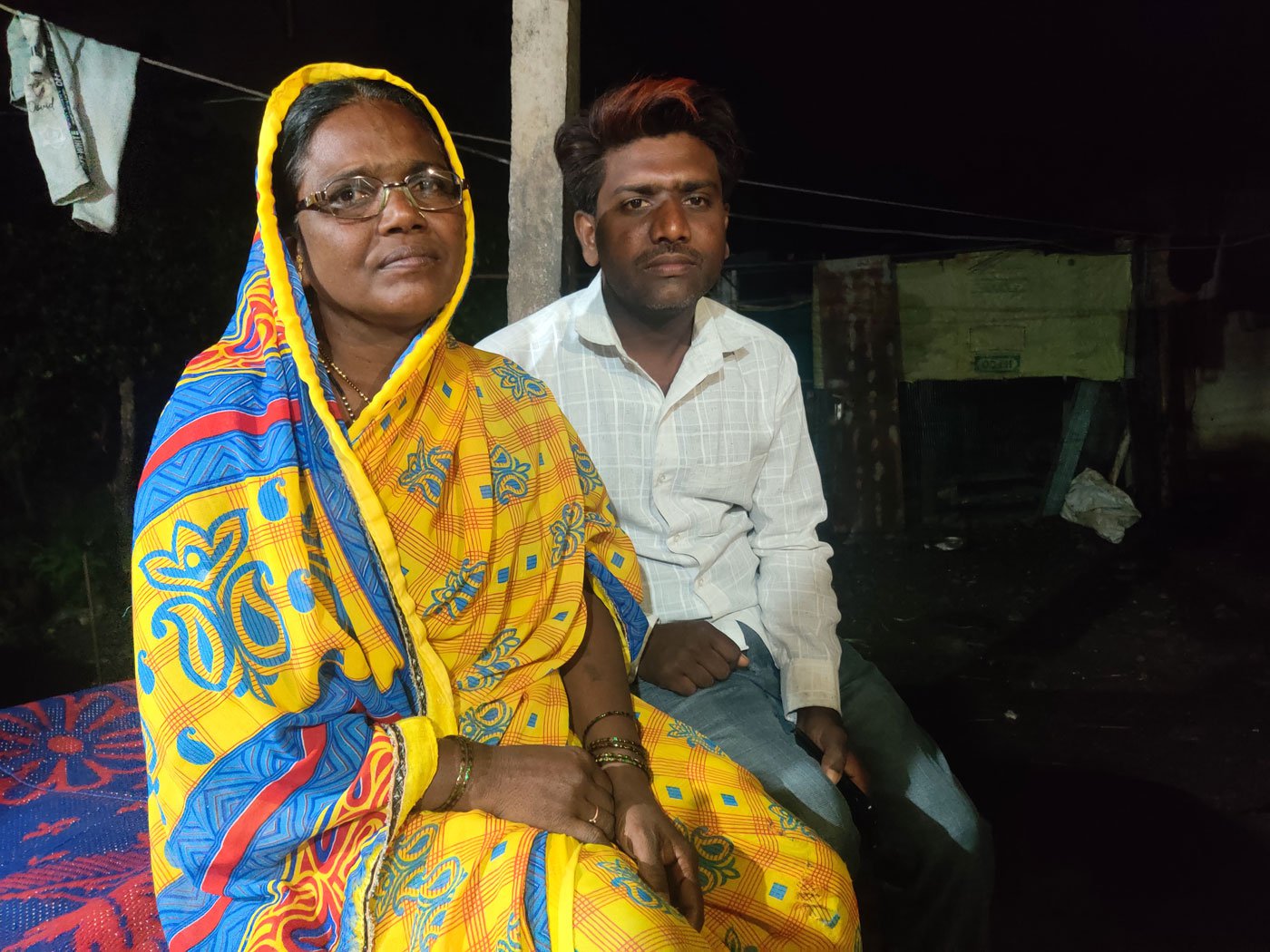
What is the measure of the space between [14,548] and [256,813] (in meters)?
5.17

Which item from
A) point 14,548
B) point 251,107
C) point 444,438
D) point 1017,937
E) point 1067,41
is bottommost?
point 1017,937

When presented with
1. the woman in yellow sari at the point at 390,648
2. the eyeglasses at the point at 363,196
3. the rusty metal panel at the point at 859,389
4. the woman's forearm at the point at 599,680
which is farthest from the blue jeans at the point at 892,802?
the rusty metal panel at the point at 859,389

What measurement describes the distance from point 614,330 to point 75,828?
1677mm

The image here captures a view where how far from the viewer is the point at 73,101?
10.3ft

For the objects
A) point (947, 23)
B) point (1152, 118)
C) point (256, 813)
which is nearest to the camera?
point (256, 813)

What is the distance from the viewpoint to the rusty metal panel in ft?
22.1

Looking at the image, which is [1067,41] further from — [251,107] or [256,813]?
[256,813]

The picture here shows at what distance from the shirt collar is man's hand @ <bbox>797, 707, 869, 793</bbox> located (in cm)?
99

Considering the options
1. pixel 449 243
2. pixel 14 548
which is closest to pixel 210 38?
pixel 14 548

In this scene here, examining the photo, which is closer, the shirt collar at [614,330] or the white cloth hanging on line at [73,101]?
the shirt collar at [614,330]

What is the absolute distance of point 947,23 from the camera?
574 centimetres

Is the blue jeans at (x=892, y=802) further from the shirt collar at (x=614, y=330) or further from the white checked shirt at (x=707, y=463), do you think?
the shirt collar at (x=614, y=330)

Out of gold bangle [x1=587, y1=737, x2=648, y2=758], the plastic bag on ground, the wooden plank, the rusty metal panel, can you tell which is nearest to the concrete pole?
gold bangle [x1=587, y1=737, x2=648, y2=758]

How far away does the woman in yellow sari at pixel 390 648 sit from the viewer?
1.29 metres
